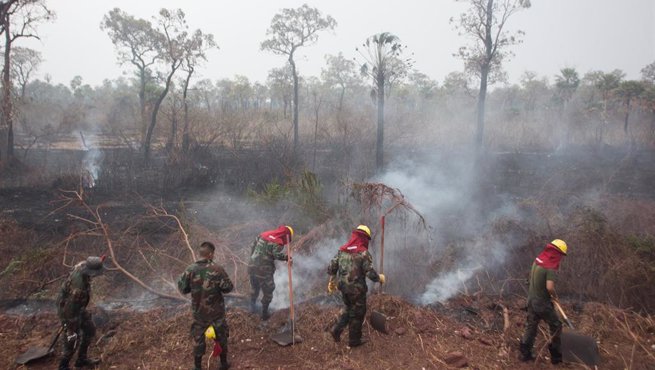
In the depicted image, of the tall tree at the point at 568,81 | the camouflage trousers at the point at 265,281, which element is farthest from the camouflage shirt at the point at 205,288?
the tall tree at the point at 568,81

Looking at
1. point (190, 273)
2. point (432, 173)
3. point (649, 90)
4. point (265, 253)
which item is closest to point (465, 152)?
point (432, 173)

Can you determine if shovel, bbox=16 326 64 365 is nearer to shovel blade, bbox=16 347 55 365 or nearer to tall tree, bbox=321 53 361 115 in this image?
shovel blade, bbox=16 347 55 365

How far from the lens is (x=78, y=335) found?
5012 millimetres

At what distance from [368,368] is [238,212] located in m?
8.52

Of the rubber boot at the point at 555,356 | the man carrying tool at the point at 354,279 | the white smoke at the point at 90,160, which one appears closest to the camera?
the rubber boot at the point at 555,356

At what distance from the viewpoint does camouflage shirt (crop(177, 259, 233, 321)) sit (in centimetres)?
477

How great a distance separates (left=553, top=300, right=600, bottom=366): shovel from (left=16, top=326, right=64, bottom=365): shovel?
6628 mm

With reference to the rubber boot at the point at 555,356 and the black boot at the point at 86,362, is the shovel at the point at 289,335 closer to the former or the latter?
the black boot at the point at 86,362

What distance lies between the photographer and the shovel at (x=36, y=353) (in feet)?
16.8

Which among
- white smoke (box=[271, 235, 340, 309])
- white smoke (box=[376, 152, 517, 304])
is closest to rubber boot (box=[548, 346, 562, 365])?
white smoke (box=[376, 152, 517, 304])

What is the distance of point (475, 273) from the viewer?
800cm

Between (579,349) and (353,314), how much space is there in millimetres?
3045

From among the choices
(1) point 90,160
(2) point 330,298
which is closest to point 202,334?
(2) point 330,298

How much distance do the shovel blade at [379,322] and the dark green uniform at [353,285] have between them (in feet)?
1.42
